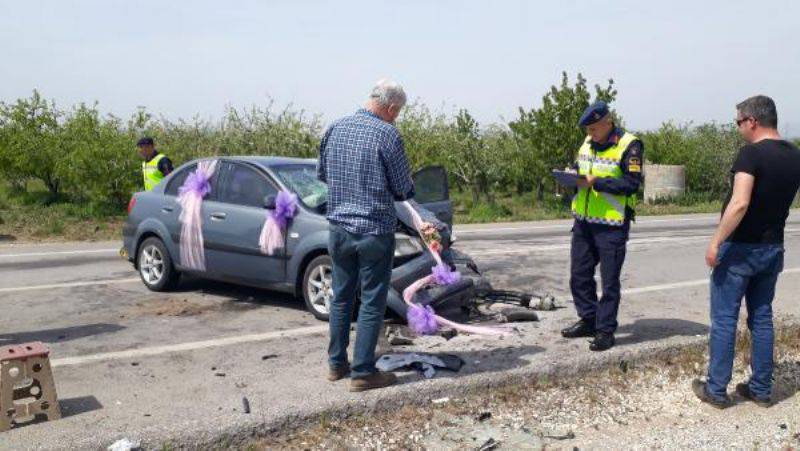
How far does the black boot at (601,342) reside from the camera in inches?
232

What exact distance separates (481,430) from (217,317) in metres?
3.47

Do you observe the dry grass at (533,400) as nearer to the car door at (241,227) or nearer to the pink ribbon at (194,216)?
the car door at (241,227)

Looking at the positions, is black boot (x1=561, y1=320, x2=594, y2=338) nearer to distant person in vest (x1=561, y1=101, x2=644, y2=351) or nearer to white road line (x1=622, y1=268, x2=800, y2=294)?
distant person in vest (x1=561, y1=101, x2=644, y2=351)

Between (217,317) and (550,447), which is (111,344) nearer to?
(217,317)

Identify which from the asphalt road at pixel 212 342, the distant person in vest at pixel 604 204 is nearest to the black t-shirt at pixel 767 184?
the distant person in vest at pixel 604 204

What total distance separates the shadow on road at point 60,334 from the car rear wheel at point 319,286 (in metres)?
1.71

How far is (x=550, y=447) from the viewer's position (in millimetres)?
4434

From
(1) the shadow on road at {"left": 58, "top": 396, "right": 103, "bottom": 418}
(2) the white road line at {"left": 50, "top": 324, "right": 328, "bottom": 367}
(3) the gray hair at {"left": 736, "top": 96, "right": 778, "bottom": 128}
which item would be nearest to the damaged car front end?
(2) the white road line at {"left": 50, "top": 324, "right": 328, "bottom": 367}

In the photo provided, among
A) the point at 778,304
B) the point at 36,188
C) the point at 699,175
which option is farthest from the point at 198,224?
the point at 699,175

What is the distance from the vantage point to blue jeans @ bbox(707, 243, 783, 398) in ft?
15.9

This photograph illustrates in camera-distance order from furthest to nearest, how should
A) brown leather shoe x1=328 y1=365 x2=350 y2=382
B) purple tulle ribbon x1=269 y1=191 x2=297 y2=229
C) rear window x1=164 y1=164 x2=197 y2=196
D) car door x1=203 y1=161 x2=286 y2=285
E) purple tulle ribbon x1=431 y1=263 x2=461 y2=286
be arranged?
rear window x1=164 y1=164 x2=197 y2=196
car door x1=203 y1=161 x2=286 y2=285
purple tulle ribbon x1=269 y1=191 x2=297 y2=229
purple tulle ribbon x1=431 y1=263 x2=461 y2=286
brown leather shoe x1=328 y1=365 x2=350 y2=382

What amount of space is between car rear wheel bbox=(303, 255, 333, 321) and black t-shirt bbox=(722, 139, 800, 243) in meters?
3.56

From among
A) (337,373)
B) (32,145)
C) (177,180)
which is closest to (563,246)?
(177,180)

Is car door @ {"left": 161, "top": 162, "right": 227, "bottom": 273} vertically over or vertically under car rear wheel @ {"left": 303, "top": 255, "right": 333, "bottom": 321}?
over
